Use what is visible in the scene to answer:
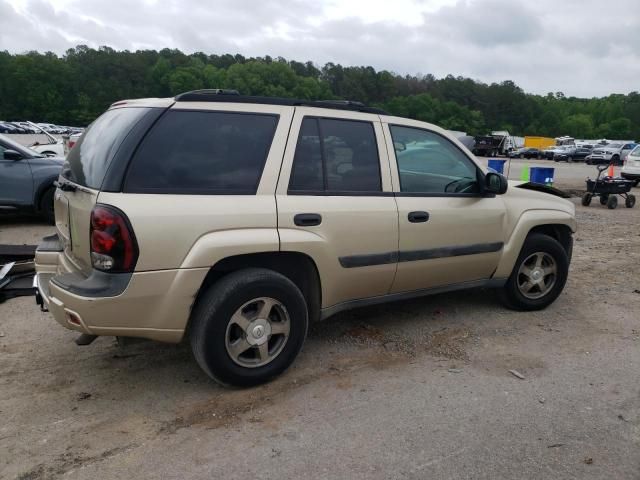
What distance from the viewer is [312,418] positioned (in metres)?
3.08

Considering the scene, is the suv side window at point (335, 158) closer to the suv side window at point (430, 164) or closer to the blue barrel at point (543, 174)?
the suv side window at point (430, 164)

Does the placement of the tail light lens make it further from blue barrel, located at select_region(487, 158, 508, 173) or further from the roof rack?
blue barrel, located at select_region(487, 158, 508, 173)

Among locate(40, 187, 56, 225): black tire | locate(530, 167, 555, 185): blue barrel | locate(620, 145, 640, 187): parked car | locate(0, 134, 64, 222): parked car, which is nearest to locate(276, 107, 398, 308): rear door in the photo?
locate(0, 134, 64, 222): parked car

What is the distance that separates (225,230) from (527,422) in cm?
207

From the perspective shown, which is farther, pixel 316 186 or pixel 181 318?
pixel 316 186

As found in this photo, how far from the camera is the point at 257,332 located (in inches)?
131

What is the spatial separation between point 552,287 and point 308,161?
282 cm

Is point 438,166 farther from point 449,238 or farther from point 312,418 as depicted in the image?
point 312,418

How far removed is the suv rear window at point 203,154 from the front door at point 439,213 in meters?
1.10

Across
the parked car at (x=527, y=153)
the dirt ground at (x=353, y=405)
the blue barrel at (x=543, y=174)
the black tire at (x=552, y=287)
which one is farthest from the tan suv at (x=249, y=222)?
the parked car at (x=527, y=153)

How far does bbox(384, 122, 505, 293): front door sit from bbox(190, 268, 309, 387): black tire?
97 centimetres

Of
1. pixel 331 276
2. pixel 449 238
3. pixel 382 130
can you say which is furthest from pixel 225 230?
pixel 449 238

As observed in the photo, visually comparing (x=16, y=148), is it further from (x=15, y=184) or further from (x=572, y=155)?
(x=572, y=155)

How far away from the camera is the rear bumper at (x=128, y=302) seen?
2.91 meters
